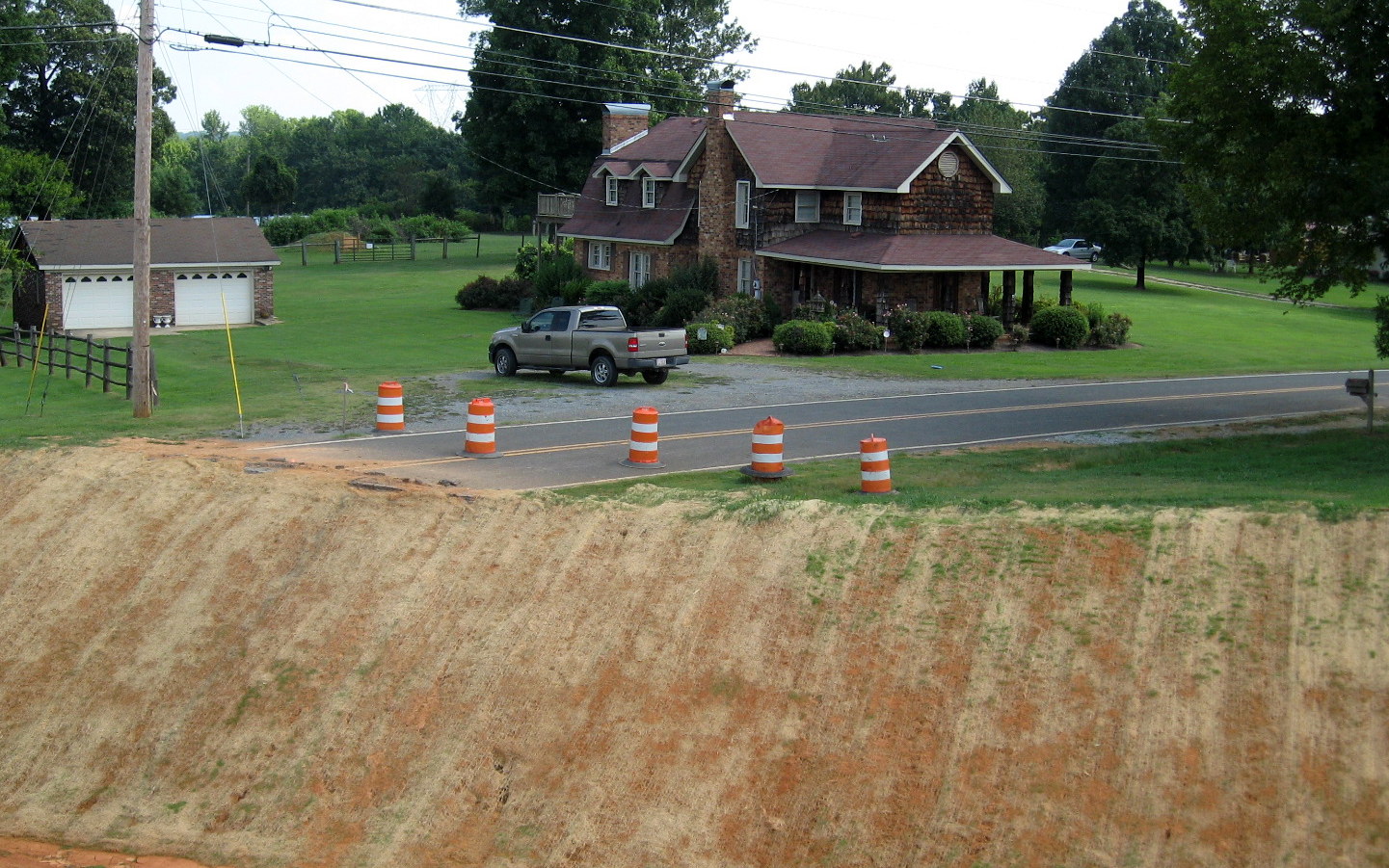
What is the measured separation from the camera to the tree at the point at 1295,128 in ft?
70.7

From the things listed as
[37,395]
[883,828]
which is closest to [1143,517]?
[883,828]

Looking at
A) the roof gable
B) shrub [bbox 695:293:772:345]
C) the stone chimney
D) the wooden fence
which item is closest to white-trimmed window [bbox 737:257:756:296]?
the roof gable

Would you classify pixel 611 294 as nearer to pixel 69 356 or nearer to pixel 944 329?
pixel 944 329

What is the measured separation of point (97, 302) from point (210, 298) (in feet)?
13.1

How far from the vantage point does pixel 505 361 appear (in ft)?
101

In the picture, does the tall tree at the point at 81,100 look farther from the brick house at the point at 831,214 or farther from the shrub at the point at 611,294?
the brick house at the point at 831,214

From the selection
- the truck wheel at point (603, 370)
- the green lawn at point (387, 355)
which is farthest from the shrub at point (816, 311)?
the truck wheel at point (603, 370)

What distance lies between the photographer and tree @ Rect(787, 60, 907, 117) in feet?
313

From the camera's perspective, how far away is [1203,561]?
12.4 metres

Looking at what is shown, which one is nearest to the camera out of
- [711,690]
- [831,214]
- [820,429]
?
[711,690]

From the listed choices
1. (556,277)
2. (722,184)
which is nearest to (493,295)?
(556,277)

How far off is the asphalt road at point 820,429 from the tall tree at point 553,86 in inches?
1701

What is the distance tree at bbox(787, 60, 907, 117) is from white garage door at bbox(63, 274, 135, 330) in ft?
189

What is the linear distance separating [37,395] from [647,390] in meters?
13.9
